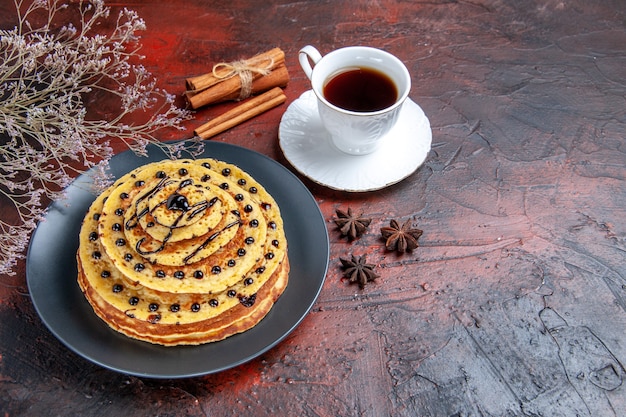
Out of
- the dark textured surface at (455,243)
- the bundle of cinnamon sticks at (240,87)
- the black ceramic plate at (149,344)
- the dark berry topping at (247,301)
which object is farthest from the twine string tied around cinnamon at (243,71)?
the dark berry topping at (247,301)

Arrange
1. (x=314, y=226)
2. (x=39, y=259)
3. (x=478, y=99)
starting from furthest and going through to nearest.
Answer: (x=478, y=99)
(x=314, y=226)
(x=39, y=259)

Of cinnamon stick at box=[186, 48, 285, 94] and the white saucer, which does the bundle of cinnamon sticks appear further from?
the white saucer

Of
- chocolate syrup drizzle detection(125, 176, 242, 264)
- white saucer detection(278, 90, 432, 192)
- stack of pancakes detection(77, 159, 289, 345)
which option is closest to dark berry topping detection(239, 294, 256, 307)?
stack of pancakes detection(77, 159, 289, 345)

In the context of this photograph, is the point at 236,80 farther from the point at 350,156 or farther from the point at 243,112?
the point at 350,156

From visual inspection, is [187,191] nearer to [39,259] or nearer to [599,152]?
[39,259]

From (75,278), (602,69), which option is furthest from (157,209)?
(602,69)
